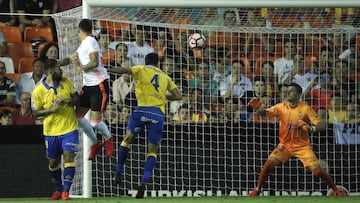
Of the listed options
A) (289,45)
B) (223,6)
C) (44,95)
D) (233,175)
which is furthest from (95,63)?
(289,45)

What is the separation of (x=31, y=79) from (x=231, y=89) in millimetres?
3205

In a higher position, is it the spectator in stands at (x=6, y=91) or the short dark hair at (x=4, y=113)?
the spectator in stands at (x=6, y=91)

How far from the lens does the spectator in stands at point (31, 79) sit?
16.8 meters

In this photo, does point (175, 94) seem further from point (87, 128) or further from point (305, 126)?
point (305, 126)

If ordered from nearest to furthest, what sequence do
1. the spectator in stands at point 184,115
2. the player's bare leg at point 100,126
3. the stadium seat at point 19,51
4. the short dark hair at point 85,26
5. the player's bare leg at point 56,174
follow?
1. the player's bare leg at point 56,174
2. the short dark hair at point 85,26
3. the player's bare leg at point 100,126
4. the spectator in stands at point 184,115
5. the stadium seat at point 19,51

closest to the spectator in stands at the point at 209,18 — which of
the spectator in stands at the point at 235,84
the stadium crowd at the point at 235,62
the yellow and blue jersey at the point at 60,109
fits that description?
the stadium crowd at the point at 235,62

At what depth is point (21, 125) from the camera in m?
15.3

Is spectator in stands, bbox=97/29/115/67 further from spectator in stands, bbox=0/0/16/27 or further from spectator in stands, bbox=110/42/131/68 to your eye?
spectator in stands, bbox=0/0/16/27

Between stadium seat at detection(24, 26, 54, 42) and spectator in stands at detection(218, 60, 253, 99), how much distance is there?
3404 mm

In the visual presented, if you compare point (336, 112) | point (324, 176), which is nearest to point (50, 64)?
point (324, 176)

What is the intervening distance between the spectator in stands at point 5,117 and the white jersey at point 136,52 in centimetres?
203

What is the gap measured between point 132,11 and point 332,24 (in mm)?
3141

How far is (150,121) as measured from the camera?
44.9ft

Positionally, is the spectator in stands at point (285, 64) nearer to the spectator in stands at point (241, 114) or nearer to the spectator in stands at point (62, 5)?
the spectator in stands at point (241, 114)
